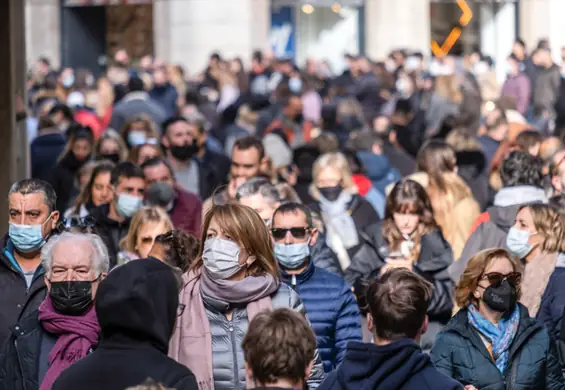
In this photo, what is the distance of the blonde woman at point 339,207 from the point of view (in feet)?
36.6

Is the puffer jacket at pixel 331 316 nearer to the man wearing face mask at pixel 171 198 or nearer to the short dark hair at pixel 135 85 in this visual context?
the man wearing face mask at pixel 171 198

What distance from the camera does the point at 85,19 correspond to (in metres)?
43.2

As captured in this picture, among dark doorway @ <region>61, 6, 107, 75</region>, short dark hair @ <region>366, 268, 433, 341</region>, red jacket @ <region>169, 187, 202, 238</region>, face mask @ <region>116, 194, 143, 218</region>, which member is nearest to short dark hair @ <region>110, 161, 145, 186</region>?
face mask @ <region>116, 194, 143, 218</region>

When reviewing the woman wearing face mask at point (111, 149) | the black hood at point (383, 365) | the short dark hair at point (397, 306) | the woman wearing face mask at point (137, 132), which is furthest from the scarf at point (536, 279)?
the woman wearing face mask at point (137, 132)

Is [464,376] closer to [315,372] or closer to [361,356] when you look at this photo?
[315,372]

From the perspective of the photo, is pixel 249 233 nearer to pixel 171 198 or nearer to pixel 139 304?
pixel 139 304

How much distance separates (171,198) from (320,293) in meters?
3.62

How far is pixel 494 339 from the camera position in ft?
24.9

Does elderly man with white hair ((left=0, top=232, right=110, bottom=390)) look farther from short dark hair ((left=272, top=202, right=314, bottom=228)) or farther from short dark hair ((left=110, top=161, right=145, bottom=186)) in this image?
short dark hair ((left=110, top=161, right=145, bottom=186))

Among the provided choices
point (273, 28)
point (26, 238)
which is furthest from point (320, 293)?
point (273, 28)

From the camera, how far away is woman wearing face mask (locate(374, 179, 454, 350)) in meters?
9.46

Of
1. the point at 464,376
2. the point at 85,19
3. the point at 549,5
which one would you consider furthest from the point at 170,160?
the point at 85,19

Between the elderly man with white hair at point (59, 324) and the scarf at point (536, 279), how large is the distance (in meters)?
2.85

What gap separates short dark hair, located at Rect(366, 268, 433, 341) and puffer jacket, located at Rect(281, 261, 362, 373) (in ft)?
4.88
